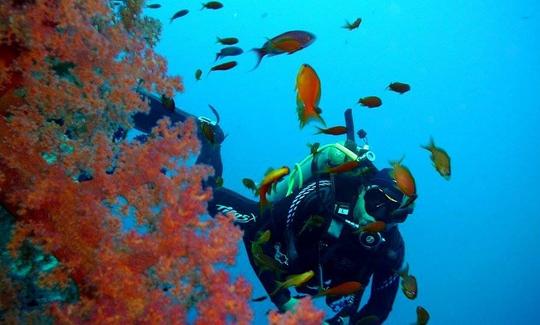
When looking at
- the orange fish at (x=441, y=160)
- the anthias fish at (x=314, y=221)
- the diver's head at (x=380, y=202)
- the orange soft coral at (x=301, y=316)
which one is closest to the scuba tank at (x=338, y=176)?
the diver's head at (x=380, y=202)

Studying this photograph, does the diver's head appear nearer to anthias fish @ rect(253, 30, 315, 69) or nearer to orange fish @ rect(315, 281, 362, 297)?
orange fish @ rect(315, 281, 362, 297)

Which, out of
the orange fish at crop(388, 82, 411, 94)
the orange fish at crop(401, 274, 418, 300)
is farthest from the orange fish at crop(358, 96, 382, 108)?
the orange fish at crop(401, 274, 418, 300)

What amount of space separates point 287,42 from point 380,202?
2.09 meters

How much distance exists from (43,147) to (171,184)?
26.4 inches

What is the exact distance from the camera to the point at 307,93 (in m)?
2.95

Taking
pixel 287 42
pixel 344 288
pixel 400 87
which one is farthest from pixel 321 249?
pixel 287 42

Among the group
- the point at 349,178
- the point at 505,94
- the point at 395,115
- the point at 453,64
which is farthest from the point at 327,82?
the point at 349,178

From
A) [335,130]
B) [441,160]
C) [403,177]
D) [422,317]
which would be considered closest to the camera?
[403,177]

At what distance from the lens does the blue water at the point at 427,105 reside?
88438 millimetres

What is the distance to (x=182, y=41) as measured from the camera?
94562 mm

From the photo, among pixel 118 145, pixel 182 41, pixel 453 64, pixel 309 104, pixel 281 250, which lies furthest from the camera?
pixel 453 64

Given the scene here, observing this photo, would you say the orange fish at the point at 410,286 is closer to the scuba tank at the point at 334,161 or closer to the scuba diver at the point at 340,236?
the scuba diver at the point at 340,236

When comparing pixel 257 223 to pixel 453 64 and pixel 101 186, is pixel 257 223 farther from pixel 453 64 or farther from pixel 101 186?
pixel 453 64

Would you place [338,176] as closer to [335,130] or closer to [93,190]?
[335,130]
